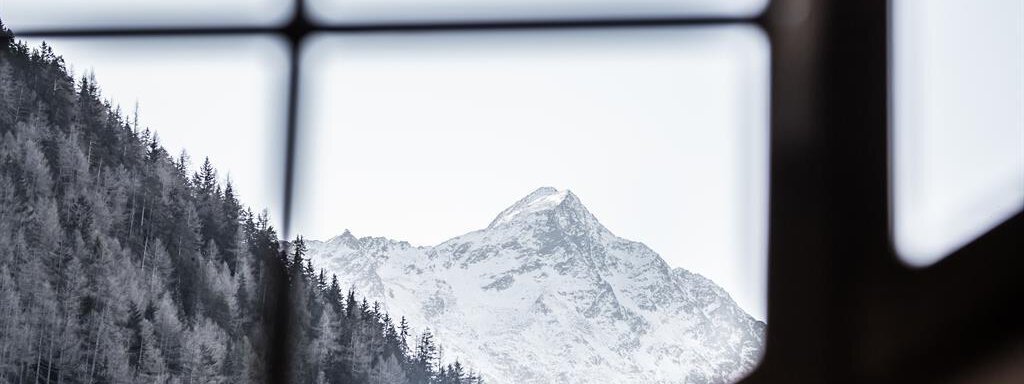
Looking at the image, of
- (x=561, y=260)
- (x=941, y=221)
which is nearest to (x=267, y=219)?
(x=561, y=260)

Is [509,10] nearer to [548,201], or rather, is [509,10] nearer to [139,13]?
[548,201]

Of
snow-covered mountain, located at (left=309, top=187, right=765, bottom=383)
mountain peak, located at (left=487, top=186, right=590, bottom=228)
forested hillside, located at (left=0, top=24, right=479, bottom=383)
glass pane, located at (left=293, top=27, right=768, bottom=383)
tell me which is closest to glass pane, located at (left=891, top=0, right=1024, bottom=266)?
glass pane, located at (left=293, top=27, right=768, bottom=383)

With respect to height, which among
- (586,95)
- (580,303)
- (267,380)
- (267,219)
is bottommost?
(267,380)

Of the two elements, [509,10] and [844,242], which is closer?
[844,242]

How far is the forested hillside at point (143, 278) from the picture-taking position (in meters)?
1.52

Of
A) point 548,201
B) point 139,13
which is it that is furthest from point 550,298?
point 139,13

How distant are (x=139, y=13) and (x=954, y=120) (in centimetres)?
119

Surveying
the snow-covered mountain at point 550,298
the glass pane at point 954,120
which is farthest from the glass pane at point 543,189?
the glass pane at point 954,120

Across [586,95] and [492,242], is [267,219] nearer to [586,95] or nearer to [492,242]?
[492,242]

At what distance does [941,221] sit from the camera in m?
Result: 1.47

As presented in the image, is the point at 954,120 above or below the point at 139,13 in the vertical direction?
below

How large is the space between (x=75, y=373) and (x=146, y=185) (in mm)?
283

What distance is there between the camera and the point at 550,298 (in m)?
1.61

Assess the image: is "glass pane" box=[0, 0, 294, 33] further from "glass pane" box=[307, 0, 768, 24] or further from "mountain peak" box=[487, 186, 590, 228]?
"mountain peak" box=[487, 186, 590, 228]
